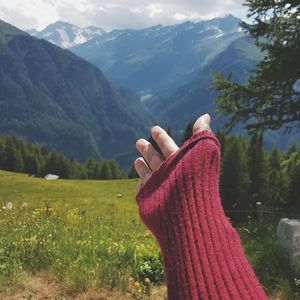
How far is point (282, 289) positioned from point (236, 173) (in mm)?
51660

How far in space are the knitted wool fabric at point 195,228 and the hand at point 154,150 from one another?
0.05m

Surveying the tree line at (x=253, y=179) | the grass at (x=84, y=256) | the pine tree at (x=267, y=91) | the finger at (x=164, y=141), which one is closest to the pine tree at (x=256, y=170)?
the tree line at (x=253, y=179)

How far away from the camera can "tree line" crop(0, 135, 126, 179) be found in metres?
114

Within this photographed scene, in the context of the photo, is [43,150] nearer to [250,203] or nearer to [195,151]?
[250,203]

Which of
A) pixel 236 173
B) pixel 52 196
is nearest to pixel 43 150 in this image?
pixel 52 196

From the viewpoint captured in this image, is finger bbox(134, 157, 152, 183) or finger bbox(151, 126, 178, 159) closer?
finger bbox(151, 126, 178, 159)

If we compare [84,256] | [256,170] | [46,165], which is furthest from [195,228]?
[46,165]

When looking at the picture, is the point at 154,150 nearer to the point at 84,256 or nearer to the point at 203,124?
the point at 203,124

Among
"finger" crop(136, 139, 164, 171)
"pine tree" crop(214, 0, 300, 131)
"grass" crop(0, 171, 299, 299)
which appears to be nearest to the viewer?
"finger" crop(136, 139, 164, 171)

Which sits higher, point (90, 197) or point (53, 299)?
point (90, 197)

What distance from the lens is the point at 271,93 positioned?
646 inches

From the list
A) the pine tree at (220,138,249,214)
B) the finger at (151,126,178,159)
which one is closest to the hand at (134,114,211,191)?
the finger at (151,126,178,159)

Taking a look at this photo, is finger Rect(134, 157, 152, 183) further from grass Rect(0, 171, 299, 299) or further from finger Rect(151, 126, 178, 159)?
grass Rect(0, 171, 299, 299)

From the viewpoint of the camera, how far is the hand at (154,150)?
204 cm
